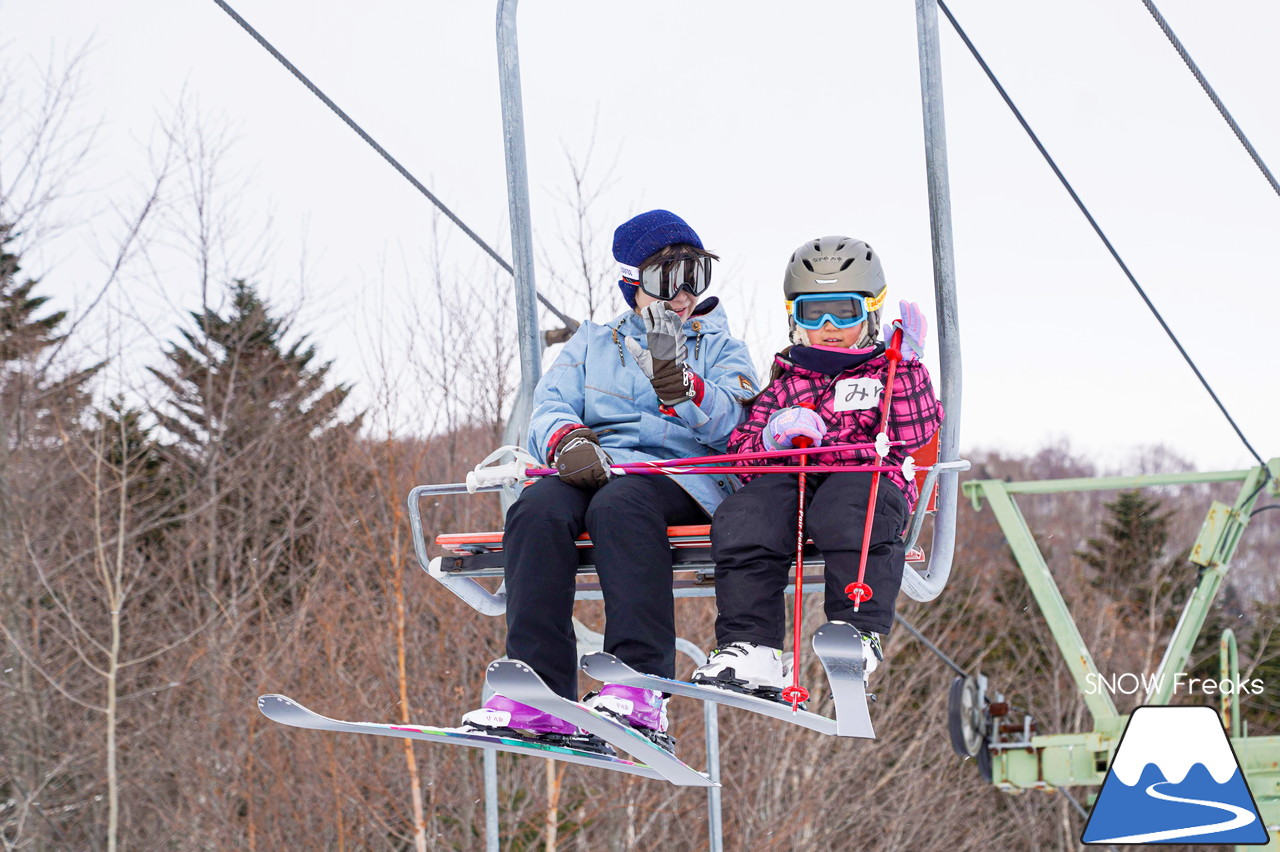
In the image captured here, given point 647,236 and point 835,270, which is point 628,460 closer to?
point 647,236

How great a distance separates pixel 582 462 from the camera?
2832 mm

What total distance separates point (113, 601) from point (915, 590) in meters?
12.7

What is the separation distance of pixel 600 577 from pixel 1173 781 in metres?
8.62

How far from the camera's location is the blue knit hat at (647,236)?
3055mm

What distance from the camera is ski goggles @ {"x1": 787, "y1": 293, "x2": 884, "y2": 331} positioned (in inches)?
112

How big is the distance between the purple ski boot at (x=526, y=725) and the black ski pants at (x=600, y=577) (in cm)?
7

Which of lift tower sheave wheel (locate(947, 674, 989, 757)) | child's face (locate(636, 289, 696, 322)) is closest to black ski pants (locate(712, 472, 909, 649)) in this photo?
child's face (locate(636, 289, 696, 322))

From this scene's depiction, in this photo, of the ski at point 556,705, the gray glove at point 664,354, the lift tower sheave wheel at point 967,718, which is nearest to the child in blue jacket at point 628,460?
the gray glove at point 664,354

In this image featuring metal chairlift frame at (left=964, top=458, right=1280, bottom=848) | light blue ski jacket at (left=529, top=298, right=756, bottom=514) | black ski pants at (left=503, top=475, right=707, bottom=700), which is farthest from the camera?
metal chairlift frame at (left=964, top=458, right=1280, bottom=848)

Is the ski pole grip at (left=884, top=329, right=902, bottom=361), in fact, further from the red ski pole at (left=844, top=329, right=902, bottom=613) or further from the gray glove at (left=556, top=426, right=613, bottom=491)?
the gray glove at (left=556, top=426, right=613, bottom=491)

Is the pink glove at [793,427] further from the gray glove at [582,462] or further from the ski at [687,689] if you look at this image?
the ski at [687,689]

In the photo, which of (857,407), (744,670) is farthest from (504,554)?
(857,407)

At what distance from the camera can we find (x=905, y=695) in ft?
55.3

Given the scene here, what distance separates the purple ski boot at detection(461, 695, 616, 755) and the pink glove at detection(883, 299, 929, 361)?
106 centimetres
